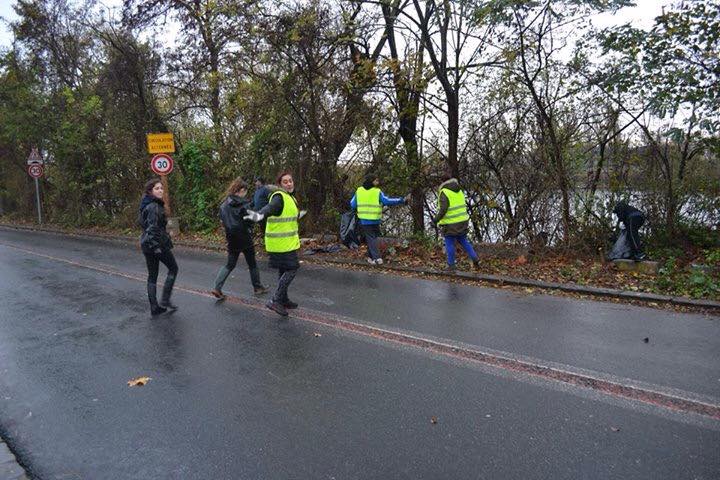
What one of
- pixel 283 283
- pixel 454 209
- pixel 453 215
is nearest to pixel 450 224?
pixel 453 215

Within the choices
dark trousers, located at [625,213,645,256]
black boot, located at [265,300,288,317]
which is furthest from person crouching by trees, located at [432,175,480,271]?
black boot, located at [265,300,288,317]

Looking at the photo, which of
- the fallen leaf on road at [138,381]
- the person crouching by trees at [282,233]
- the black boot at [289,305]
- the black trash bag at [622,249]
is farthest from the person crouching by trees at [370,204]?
the fallen leaf on road at [138,381]

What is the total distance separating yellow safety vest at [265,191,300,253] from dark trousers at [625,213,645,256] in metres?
5.79

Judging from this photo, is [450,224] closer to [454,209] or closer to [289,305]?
[454,209]

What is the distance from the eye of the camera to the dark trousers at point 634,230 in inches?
335

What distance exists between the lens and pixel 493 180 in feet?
35.7

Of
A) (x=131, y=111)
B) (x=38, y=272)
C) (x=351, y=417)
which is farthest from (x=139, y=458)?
(x=131, y=111)

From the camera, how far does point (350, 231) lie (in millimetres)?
11406

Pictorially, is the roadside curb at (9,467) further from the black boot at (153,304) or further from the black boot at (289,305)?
the black boot at (289,305)

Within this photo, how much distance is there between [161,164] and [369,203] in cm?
836

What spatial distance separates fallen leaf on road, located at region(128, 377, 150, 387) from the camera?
14.6 feet

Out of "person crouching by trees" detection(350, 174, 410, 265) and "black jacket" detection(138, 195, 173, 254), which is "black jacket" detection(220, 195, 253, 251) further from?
"person crouching by trees" detection(350, 174, 410, 265)

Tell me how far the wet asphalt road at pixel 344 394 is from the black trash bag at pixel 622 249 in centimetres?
213

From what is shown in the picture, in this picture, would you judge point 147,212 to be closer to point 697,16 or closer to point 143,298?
point 143,298
